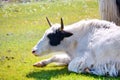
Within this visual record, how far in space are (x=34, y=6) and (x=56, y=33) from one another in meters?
11.9

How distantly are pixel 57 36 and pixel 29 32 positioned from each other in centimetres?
555

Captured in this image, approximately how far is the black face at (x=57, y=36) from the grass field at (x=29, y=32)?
1.73 ft

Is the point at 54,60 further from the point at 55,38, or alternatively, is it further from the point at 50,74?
the point at 50,74

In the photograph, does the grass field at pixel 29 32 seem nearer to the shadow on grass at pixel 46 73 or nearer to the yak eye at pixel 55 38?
the shadow on grass at pixel 46 73

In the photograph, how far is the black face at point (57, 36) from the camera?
898 centimetres

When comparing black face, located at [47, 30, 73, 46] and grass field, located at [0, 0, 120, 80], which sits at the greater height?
black face, located at [47, 30, 73, 46]

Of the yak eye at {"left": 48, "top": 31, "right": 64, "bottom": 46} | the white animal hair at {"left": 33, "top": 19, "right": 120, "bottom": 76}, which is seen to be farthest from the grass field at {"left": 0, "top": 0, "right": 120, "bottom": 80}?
the yak eye at {"left": 48, "top": 31, "right": 64, "bottom": 46}

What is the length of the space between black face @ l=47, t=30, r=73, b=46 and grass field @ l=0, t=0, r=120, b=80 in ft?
1.73

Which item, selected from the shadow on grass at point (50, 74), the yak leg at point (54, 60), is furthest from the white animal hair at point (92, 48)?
the shadow on grass at point (50, 74)

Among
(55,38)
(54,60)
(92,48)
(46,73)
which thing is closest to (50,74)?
(46,73)

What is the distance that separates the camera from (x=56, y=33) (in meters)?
9.01

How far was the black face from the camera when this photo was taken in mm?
8984

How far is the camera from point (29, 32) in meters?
14.5

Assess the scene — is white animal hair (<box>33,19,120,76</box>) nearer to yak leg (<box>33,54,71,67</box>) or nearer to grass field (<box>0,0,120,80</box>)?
yak leg (<box>33,54,71,67</box>)
